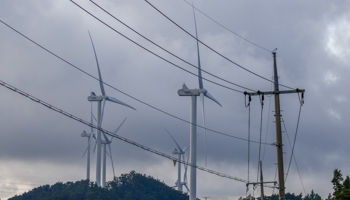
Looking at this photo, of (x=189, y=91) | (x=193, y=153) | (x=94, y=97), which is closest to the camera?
(x=193, y=153)

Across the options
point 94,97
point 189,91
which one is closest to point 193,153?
point 189,91

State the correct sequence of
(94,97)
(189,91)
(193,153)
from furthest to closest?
1. (94,97)
2. (189,91)
3. (193,153)

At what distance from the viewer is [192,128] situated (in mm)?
70062

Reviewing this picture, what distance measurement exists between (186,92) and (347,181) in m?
28.9

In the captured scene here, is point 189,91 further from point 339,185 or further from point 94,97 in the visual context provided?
point 94,97

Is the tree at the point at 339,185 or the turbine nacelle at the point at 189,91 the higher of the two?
the turbine nacelle at the point at 189,91

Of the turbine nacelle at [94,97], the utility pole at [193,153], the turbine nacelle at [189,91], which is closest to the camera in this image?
the utility pole at [193,153]

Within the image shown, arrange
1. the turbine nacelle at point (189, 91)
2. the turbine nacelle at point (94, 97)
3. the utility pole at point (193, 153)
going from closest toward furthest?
1. the utility pole at point (193, 153)
2. the turbine nacelle at point (189, 91)
3. the turbine nacelle at point (94, 97)

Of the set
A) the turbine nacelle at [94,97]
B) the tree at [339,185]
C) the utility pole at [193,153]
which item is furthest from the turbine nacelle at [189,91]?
the turbine nacelle at [94,97]

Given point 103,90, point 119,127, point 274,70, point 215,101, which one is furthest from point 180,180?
point 274,70

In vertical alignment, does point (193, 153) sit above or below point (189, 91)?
below

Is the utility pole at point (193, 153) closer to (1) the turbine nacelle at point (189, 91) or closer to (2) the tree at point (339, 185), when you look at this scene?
(1) the turbine nacelle at point (189, 91)

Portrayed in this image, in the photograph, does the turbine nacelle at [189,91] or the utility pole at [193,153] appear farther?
the turbine nacelle at [189,91]

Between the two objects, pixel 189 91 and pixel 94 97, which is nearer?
pixel 189 91
